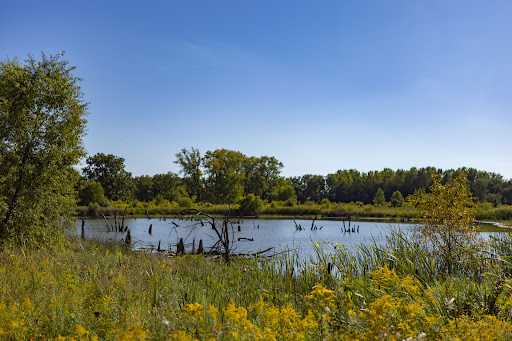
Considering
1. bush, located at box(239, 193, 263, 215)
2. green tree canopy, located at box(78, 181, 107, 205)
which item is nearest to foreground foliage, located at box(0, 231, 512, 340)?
bush, located at box(239, 193, 263, 215)

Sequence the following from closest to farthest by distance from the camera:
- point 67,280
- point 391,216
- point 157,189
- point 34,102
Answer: point 67,280
point 34,102
point 391,216
point 157,189

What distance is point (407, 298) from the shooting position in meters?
4.09

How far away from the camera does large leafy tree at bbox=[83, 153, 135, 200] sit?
273 ft

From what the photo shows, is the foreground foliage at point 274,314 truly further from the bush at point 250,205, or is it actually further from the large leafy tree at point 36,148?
the bush at point 250,205

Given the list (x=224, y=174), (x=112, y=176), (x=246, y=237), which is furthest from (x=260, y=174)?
(x=246, y=237)

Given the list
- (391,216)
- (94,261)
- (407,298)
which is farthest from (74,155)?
(391,216)

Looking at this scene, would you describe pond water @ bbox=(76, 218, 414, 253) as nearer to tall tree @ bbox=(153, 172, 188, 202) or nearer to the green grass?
the green grass

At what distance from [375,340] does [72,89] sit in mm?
13728

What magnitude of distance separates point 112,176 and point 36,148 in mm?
75261

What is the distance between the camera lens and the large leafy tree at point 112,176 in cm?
8319

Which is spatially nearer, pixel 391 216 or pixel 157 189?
pixel 391 216

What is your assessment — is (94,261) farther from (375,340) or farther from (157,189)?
(157,189)

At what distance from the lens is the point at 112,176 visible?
275 feet

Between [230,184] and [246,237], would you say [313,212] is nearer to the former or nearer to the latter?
[230,184]
